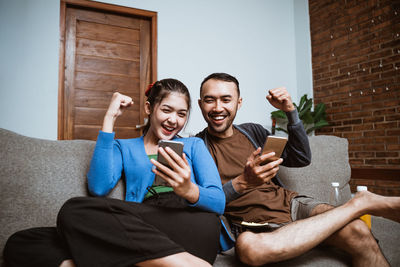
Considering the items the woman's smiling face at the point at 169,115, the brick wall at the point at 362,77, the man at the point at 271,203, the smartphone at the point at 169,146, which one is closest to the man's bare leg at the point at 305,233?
the man at the point at 271,203

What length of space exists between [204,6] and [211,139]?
100 inches

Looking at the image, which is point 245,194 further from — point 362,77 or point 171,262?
point 362,77

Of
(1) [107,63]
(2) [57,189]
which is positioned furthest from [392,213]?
(1) [107,63]

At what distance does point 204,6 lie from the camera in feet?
11.6

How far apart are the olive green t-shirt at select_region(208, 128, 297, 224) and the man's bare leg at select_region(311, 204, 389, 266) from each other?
0.29 meters

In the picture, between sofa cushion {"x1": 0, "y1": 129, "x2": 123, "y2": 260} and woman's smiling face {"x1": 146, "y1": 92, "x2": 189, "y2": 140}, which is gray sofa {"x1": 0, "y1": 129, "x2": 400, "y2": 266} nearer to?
sofa cushion {"x1": 0, "y1": 129, "x2": 123, "y2": 260}

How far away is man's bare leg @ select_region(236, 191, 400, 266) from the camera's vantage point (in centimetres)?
97

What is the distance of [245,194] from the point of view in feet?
4.46

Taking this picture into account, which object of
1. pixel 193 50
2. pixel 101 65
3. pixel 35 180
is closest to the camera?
pixel 35 180

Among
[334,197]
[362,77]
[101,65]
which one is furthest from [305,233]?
[362,77]

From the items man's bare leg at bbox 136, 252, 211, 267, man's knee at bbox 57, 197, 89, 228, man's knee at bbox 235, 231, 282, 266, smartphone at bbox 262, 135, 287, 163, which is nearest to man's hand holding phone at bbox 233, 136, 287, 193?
smartphone at bbox 262, 135, 287, 163

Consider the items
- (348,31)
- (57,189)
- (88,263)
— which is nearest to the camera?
(88,263)

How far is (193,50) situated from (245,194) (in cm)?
248

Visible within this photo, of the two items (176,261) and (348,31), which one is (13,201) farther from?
(348,31)
